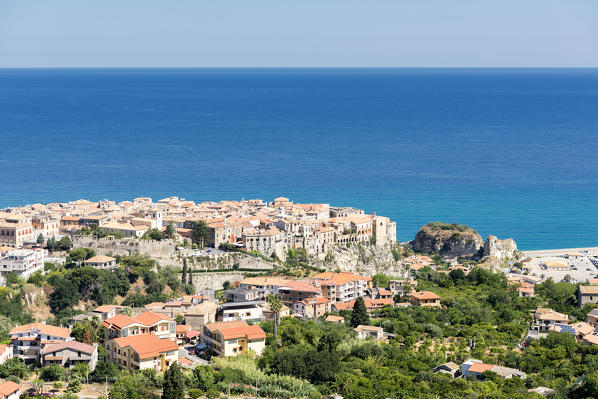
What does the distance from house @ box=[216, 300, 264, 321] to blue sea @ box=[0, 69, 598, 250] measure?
1135 inches

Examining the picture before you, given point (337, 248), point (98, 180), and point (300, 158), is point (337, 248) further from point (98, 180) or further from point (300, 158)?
point (300, 158)

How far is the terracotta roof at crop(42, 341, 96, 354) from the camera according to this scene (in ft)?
103

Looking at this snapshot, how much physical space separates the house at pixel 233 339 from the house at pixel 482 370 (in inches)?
317

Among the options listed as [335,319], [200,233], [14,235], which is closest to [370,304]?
[335,319]

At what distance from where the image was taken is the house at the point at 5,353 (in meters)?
31.3

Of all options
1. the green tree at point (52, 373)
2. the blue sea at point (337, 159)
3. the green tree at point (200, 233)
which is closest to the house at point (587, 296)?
the blue sea at point (337, 159)

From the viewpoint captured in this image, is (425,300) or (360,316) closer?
(360,316)

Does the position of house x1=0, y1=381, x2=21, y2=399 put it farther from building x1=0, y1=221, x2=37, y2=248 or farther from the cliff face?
the cliff face

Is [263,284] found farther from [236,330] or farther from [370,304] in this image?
[236,330]

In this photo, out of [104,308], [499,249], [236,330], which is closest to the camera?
[236,330]

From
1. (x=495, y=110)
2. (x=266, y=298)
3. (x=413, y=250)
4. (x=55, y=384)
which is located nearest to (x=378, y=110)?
(x=495, y=110)

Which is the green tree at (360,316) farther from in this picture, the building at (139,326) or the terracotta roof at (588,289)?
the terracotta roof at (588,289)

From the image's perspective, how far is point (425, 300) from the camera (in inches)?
1727

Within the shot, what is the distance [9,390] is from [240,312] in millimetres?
12779
